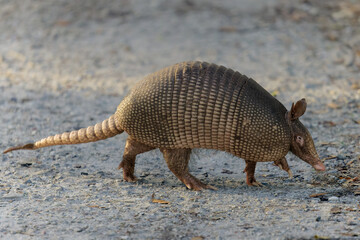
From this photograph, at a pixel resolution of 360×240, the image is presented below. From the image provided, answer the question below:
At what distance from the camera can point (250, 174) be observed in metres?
6.89

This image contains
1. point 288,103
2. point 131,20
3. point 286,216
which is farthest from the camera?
point 131,20

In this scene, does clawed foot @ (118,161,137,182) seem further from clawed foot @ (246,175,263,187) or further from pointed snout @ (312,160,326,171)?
pointed snout @ (312,160,326,171)

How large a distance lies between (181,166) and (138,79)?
4.93 metres

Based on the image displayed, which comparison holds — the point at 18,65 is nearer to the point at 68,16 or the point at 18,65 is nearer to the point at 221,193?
the point at 68,16

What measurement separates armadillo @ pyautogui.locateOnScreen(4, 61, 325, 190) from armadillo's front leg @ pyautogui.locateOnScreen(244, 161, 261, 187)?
325mm

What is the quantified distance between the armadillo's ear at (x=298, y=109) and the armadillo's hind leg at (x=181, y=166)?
1.34 m

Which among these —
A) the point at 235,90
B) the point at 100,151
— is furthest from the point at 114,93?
the point at 235,90

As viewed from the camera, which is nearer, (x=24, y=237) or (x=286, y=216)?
(x=24, y=237)

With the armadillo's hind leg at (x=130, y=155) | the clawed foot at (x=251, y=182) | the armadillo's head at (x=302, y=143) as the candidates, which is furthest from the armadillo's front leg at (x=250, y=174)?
the armadillo's hind leg at (x=130, y=155)

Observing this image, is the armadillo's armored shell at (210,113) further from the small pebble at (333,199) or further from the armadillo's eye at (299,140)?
the small pebble at (333,199)

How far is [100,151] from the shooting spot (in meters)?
8.14

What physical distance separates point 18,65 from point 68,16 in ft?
10.5

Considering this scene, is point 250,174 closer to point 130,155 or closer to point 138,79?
point 130,155

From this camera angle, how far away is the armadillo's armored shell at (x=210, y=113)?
20.6ft
